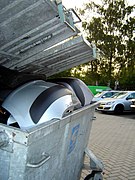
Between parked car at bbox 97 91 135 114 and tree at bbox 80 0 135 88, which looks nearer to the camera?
parked car at bbox 97 91 135 114

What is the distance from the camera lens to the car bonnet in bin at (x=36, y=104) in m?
1.80

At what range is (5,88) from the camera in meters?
2.40

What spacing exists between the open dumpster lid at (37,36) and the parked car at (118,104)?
12664mm

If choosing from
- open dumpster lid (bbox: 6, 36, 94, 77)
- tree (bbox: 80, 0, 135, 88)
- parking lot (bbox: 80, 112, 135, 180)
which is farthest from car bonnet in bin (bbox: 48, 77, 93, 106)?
tree (bbox: 80, 0, 135, 88)

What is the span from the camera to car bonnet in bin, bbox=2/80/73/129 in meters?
1.80

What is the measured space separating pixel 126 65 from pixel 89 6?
304 inches

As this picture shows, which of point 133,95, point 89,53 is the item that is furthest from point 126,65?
point 89,53

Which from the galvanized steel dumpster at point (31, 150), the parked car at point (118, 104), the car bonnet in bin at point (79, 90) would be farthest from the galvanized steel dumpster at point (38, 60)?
the parked car at point (118, 104)

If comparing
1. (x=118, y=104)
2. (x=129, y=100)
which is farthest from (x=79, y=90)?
(x=129, y=100)

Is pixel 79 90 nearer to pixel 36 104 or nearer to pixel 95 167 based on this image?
pixel 36 104

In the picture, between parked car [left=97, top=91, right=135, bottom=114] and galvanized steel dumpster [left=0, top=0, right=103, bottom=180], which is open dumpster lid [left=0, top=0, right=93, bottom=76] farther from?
parked car [left=97, top=91, right=135, bottom=114]

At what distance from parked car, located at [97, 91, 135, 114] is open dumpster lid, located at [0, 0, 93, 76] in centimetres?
1266

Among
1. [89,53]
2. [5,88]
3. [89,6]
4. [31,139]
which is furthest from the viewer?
[89,6]

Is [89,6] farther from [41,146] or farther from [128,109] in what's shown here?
[41,146]
